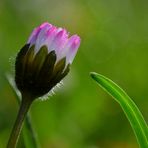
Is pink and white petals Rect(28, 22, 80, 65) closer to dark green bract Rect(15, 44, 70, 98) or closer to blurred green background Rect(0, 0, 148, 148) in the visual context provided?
dark green bract Rect(15, 44, 70, 98)

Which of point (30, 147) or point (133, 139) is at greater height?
point (30, 147)

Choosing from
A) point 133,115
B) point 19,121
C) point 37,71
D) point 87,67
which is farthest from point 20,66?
point 87,67

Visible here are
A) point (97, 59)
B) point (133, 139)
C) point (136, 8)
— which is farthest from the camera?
point (136, 8)

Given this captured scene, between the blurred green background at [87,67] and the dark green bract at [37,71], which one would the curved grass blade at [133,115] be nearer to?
the dark green bract at [37,71]

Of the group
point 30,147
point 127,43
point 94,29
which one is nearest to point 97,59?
point 127,43

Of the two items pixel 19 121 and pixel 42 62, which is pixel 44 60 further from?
pixel 19 121

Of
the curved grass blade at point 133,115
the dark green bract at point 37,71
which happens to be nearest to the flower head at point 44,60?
the dark green bract at point 37,71

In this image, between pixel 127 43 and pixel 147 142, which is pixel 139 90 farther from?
pixel 147 142
